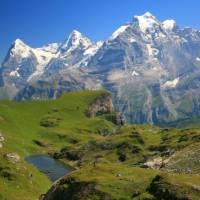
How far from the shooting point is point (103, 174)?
219 ft

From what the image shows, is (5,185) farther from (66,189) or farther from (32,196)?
(66,189)

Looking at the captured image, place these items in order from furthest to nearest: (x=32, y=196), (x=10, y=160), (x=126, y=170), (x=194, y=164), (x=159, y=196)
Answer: (x=10, y=160) → (x=32, y=196) → (x=194, y=164) → (x=126, y=170) → (x=159, y=196)

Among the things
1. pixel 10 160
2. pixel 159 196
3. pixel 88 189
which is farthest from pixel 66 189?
pixel 10 160

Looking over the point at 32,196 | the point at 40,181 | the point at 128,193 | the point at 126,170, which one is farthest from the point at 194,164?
the point at 40,181

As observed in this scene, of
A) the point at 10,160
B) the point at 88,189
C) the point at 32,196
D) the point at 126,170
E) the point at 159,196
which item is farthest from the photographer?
the point at 10,160

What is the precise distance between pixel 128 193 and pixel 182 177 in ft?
22.1

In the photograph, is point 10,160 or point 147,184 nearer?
point 147,184

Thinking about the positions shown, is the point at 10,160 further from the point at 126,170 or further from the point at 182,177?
the point at 182,177

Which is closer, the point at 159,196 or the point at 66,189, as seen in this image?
the point at 159,196

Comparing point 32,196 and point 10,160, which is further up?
point 10,160

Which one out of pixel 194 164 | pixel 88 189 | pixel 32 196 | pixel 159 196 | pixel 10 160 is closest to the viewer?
pixel 159 196

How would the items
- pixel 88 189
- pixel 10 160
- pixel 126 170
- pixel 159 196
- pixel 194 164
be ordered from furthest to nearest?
pixel 10 160 → pixel 194 164 → pixel 126 170 → pixel 88 189 → pixel 159 196

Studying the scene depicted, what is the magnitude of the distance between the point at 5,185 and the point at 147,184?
5085 centimetres

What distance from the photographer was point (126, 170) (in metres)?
67.6
